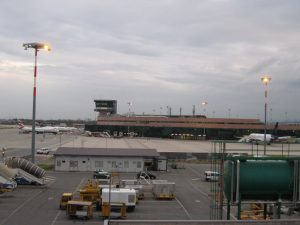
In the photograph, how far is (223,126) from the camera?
444ft

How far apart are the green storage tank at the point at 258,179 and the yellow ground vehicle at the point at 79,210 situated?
39.6ft

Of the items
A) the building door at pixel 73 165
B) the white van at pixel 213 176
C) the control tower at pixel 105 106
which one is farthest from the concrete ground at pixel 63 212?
the control tower at pixel 105 106

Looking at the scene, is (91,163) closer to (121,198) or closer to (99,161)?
(99,161)

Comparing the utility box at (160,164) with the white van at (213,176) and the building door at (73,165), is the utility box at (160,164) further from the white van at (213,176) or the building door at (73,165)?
the building door at (73,165)

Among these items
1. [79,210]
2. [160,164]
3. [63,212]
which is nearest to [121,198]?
[79,210]

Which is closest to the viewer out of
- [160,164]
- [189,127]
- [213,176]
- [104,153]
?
[213,176]

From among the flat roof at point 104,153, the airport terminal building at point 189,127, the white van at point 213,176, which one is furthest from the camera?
the airport terminal building at point 189,127

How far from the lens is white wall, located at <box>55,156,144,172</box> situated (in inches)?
1984

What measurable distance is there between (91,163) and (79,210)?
2538cm

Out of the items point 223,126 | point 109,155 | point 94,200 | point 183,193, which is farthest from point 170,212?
point 223,126

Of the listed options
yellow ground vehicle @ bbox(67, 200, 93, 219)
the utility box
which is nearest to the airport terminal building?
the utility box

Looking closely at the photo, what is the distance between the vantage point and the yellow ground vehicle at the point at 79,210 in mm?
24859

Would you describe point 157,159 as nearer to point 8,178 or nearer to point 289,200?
point 8,178

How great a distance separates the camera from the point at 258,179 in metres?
14.9
